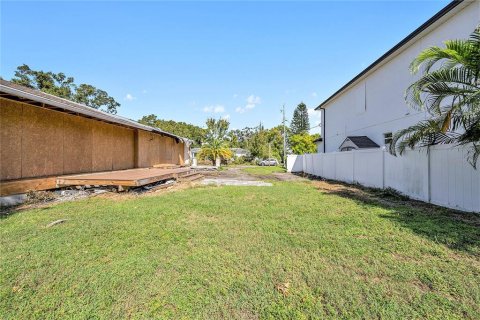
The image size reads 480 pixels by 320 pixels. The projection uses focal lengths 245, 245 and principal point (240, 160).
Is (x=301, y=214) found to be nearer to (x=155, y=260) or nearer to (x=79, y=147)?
(x=155, y=260)

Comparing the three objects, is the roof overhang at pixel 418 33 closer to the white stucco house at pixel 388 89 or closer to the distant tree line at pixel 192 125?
the white stucco house at pixel 388 89

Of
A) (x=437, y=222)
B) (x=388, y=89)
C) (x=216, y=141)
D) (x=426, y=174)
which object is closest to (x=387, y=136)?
(x=388, y=89)

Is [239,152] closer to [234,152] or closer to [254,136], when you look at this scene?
[234,152]

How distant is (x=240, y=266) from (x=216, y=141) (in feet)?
90.1

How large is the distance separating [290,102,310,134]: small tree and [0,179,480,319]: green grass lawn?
64.3 m

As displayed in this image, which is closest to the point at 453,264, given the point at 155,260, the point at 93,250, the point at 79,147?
the point at 155,260

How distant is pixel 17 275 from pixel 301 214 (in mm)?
5033

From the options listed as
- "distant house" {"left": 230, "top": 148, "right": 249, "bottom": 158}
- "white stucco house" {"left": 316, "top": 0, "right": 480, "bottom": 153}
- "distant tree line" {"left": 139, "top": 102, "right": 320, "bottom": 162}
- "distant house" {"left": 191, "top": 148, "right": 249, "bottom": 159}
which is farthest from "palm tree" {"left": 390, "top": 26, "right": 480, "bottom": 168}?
"distant house" {"left": 230, "top": 148, "right": 249, "bottom": 158}

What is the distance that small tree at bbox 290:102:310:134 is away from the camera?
67938 mm

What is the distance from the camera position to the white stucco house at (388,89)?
347 inches

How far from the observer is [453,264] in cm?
318

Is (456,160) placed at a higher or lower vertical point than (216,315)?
higher

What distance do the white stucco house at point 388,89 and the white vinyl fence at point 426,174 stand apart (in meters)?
2.81

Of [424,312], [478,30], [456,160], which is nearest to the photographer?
[424,312]
